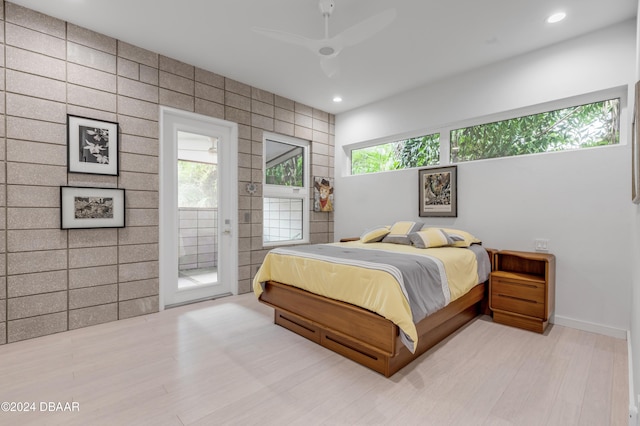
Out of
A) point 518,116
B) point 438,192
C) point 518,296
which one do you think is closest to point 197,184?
point 438,192

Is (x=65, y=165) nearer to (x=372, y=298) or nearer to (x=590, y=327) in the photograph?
(x=372, y=298)

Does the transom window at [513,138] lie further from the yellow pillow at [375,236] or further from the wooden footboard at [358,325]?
the wooden footboard at [358,325]

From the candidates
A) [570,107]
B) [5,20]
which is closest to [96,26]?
[5,20]

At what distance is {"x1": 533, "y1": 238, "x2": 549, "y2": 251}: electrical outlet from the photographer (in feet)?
10.2

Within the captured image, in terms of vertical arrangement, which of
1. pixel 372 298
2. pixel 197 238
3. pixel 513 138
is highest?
pixel 513 138

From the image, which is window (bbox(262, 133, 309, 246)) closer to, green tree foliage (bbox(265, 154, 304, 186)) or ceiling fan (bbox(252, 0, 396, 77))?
green tree foliage (bbox(265, 154, 304, 186))

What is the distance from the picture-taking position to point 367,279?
2.16 metres

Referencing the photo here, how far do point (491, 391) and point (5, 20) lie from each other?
4.73 m

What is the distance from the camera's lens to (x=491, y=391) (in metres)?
1.89

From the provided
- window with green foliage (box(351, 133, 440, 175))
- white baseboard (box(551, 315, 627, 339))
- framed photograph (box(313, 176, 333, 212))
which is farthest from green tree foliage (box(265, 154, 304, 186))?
white baseboard (box(551, 315, 627, 339))

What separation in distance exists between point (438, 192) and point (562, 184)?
129cm

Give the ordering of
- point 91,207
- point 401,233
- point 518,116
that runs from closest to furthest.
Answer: point 91,207 → point 518,116 → point 401,233

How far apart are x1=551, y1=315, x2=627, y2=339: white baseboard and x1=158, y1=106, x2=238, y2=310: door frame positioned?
3.77m

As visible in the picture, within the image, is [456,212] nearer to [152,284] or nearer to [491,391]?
[491,391]
